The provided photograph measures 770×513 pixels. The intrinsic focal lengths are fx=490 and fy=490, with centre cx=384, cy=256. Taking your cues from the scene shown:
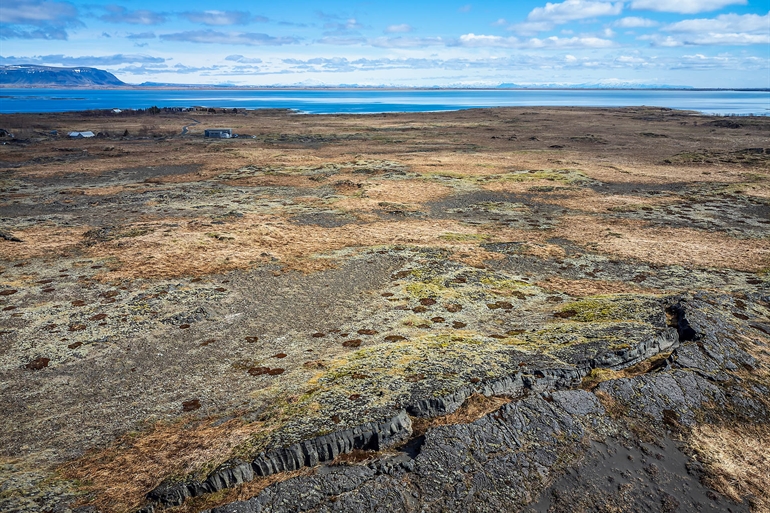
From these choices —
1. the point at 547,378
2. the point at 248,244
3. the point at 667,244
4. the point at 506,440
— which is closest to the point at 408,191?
the point at 248,244

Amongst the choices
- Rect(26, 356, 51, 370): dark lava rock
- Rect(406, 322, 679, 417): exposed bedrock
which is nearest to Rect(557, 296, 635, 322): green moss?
Rect(406, 322, 679, 417): exposed bedrock

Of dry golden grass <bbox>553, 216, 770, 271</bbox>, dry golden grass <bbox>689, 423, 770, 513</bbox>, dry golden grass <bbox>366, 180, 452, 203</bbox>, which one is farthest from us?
dry golden grass <bbox>366, 180, 452, 203</bbox>

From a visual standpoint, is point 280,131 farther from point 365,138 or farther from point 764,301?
point 764,301

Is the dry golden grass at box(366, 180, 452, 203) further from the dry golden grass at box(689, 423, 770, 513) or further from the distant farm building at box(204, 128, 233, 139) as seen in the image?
the distant farm building at box(204, 128, 233, 139)

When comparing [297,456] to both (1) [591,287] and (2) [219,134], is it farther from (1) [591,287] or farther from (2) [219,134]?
(2) [219,134]

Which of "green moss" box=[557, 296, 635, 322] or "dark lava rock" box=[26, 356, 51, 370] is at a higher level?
"green moss" box=[557, 296, 635, 322]

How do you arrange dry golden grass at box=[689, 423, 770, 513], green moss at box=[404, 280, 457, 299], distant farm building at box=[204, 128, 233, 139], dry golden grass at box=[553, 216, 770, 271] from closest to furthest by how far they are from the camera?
dry golden grass at box=[689, 423, 770, 513]
green moss at box=[404, 280, 457, 299]
dry golden grass at box=[553, 216, 770, 271]
distant farm building at box=[204, 128, 233, 139]
